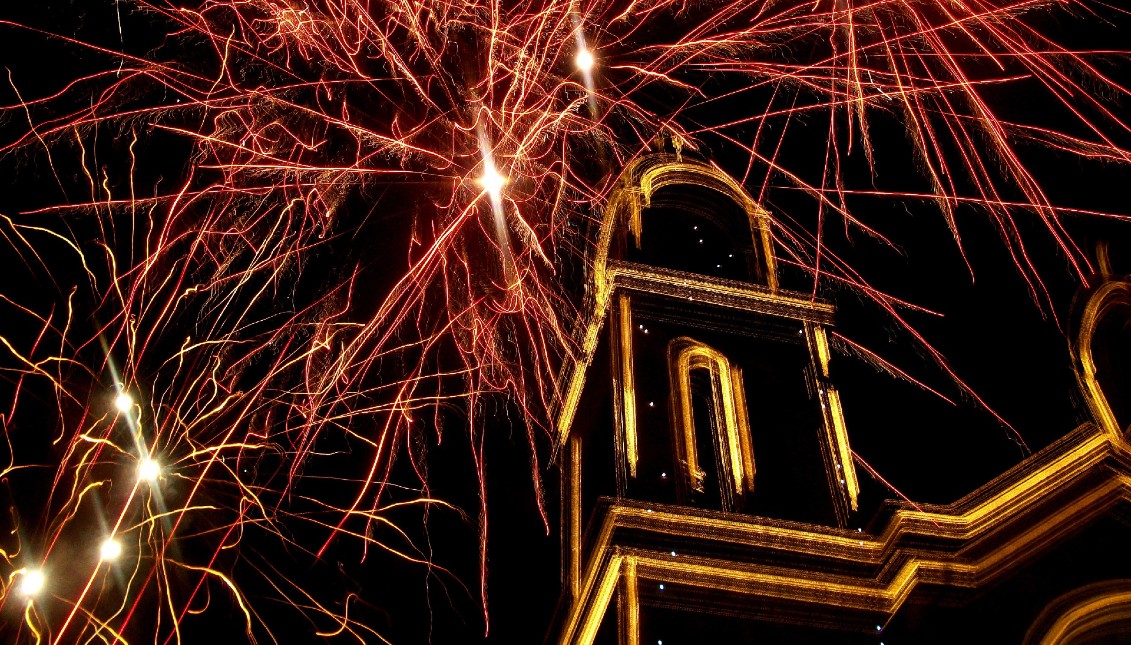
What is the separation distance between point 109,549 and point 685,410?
29.6ft

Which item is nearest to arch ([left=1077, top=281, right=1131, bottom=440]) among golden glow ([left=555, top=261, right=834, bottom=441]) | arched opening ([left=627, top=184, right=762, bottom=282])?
golden glow ([left=555, top=261, right=834, bottom=441])

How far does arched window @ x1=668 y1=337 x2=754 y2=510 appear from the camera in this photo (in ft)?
49.3

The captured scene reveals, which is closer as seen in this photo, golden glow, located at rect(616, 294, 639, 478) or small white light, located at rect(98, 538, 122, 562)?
small white light, located at rect(98, 538, 122, 562)

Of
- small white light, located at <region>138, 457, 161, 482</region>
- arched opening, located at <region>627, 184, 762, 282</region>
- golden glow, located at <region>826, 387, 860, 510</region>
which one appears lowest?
small white light, located at <region>138, 457, 161, 482</region>

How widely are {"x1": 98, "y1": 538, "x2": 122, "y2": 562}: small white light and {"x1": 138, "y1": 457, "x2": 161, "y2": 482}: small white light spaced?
81 centimetres

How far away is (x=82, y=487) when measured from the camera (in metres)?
11.1

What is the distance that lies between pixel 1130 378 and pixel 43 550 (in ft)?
51.7

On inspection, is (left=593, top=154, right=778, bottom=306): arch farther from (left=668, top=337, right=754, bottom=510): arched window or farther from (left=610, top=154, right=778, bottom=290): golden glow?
(left=668, top=337, right=754, bottom=510): arched window

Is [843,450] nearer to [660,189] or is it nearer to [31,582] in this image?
[660,189]

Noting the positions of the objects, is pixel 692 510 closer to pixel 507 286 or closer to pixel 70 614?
pixel 507 286

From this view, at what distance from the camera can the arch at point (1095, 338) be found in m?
13.9

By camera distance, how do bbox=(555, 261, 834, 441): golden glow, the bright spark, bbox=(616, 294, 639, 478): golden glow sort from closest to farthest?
bbox=(616, 294, 639, 478): golden glow, the bright spark, bbox=(555, 261, 834, 441): golden glow

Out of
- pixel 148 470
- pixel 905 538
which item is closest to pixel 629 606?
pixel 905 538

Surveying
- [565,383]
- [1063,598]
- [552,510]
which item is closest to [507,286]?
[565,383]
